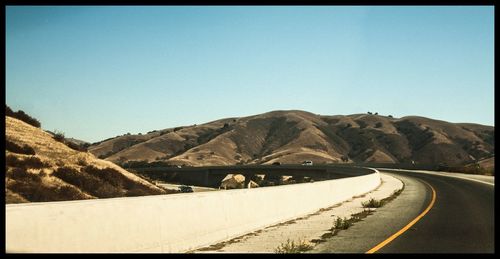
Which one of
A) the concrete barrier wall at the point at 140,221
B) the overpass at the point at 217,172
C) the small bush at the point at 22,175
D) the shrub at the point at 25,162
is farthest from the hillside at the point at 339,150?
the concrete barrier wall at the point at 140,221

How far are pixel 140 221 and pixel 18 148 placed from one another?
117 feet

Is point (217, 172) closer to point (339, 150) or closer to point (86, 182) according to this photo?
point (86, 182)

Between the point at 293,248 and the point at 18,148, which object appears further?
the point at 18,148

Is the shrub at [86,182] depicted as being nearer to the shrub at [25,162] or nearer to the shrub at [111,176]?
the shrub at [25,162]

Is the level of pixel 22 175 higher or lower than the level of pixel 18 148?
lower

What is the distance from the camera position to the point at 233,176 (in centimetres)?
11225

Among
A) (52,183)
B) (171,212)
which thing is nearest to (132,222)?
(171,212)

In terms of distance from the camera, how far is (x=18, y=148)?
136 ft

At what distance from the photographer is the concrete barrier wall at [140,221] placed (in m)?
7.43

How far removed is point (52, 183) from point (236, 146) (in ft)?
515

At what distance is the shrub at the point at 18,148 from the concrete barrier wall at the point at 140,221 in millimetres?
31108

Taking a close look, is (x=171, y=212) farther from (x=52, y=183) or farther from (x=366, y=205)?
(x=52, y=183)

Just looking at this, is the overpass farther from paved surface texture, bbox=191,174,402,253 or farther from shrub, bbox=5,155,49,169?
paved surface texture, bbox=191,174,402,253

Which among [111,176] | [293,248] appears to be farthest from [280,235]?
[111,176]
